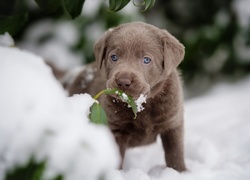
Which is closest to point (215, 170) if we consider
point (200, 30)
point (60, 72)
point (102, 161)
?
point (102, 161)

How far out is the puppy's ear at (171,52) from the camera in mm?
2945

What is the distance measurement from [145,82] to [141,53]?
0.22 m

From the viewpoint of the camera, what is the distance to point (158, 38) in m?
3.00

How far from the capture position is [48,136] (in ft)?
6.23

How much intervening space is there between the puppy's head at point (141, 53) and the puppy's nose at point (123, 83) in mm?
93

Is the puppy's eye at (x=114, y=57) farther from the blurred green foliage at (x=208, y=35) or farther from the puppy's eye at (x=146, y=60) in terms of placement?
the blurred green foliage at (x=208, y=35)

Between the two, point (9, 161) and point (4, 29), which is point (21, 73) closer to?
point (9, 161)

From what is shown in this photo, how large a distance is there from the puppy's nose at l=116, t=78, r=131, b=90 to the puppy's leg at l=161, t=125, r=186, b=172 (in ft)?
2.72

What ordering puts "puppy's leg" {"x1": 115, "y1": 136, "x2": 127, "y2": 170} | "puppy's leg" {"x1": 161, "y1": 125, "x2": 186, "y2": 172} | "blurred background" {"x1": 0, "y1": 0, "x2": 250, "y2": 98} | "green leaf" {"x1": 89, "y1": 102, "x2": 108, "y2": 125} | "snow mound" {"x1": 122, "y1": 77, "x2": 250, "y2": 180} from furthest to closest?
"blurred background" {"x1": 0, "y1": 0, "x2": 250, "y2": 98} < "puppy's leg" {"x1": 161, "y1": 125, "x2": 186, "y2": 172} < "puppy's leg" {"x1": 115, "y1": 136, "x2": 127, "y2": 170} < "snow mound" {"x1": 122, "y1": 77, "x2": 250, "y2": 180} < "green leaf" {"x1": 89, "y1": 102, "x2": 108, "y2": 125}

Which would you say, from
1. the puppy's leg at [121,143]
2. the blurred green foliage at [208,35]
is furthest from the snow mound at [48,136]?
the blurred green foliage at [208,35]

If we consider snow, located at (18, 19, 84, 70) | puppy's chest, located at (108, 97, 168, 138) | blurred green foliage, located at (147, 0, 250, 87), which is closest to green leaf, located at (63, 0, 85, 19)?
puppy's chest, located at (108, 97, 168, 138)

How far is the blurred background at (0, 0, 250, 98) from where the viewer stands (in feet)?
18.8

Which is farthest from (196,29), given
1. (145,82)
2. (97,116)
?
(97,116)

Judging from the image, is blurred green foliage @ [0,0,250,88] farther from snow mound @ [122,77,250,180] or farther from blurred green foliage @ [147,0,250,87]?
snow mound @ [122,77,250,180]
